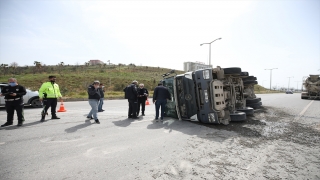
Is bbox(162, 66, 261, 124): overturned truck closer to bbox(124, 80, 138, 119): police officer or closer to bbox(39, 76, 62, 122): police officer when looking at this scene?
bbox(124, 80, 138, 119): police officer

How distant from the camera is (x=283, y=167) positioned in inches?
107

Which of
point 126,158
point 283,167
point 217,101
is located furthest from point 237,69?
point 126,158

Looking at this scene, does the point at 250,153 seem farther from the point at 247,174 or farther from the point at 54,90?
the point at 54,90

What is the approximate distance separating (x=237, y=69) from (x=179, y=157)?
407 cm

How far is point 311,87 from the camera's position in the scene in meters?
18.4

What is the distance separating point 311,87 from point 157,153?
22.3 m

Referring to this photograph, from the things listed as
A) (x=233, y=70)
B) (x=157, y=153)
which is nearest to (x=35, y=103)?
(x=157, y=153)

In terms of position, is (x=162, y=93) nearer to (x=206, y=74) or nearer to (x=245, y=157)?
(x=206, y=74)

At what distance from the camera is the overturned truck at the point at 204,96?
519cm

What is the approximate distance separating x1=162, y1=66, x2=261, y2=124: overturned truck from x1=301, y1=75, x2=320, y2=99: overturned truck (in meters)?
17.2

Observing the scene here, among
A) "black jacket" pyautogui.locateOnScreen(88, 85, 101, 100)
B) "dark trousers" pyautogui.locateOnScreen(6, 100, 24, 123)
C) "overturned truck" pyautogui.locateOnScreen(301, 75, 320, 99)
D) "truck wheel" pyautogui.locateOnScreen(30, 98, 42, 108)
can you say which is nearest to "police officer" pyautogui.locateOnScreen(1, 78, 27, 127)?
"dark trousers" pyautogui.locateOnScreen(6, 100, 24, 123)

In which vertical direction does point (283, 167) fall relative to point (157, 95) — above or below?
below

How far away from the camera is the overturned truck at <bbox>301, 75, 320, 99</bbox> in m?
18.0

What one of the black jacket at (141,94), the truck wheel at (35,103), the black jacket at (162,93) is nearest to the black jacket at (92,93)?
the black jacket at (141,94)
